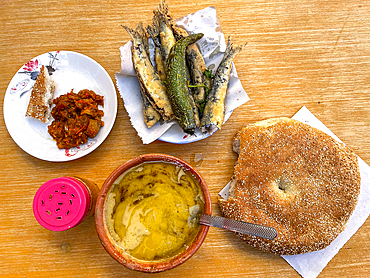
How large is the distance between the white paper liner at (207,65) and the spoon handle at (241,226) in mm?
416

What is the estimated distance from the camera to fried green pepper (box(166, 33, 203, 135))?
136 cm

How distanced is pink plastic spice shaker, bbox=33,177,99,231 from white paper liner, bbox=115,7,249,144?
420mm

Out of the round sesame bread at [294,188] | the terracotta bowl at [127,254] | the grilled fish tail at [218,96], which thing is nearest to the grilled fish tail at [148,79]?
the grilled fish tail at [218,96]

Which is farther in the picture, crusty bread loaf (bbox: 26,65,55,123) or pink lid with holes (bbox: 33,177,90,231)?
crusty bread loaf (bbox: 26,65,55,123)

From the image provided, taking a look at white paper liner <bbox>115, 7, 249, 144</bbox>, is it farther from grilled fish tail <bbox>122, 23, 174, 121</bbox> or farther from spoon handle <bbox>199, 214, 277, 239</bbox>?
spoon handle <bbox>199, 214, 277, 239</bbox>

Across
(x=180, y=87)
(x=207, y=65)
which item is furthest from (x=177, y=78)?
(x=207, y=65)

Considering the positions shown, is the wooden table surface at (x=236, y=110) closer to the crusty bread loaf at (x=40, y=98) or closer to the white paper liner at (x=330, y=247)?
the white paper liner at (x=330, y=247)

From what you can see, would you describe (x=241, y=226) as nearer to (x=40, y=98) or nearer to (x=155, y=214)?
(x=155, y=214)

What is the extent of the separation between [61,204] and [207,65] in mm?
1058

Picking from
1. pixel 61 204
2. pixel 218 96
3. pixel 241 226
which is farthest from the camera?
pixel 218 96

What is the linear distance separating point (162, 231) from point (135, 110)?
0.64 m

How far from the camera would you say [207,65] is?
1.52 meters

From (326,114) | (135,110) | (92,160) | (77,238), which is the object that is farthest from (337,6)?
(77,238)

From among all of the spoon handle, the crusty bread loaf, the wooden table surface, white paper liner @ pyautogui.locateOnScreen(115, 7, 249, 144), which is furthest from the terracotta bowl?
the crusty bread loaf
